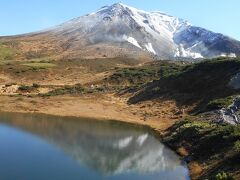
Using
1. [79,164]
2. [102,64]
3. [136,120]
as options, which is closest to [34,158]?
[79,164]

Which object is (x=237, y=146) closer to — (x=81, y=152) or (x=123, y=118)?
(x=81, y=152)

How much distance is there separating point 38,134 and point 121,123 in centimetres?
1720

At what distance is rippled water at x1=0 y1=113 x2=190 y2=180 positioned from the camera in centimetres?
4059

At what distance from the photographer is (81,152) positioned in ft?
166

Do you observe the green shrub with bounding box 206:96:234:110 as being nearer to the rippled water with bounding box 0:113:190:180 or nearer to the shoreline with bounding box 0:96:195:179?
the shoreline with bounding box 0:96:195:179

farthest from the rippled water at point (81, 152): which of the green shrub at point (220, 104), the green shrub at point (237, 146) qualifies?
the green shrub at point (220, 104)

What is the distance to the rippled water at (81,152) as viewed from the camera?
40594mm

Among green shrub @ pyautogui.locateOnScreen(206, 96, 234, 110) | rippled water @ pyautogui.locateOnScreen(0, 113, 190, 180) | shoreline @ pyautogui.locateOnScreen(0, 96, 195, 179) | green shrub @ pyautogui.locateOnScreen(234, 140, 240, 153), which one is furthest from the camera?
shoreline @ pyautogui.locateOnScreen(0, 96, 195, 179)

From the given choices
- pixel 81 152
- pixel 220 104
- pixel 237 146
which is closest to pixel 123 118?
pixel 220 104

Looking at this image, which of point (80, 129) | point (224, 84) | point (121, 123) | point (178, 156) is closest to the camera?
point (178, 156)

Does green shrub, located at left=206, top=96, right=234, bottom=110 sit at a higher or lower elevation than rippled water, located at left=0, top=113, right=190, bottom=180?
higher

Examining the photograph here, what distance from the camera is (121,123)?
7438cm

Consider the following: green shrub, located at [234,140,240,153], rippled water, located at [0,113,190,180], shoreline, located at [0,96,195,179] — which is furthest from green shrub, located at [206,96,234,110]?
green shrub, located at [234,140,240,153]

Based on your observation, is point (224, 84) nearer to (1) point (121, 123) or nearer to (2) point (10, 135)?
(1) point (121, 123)
